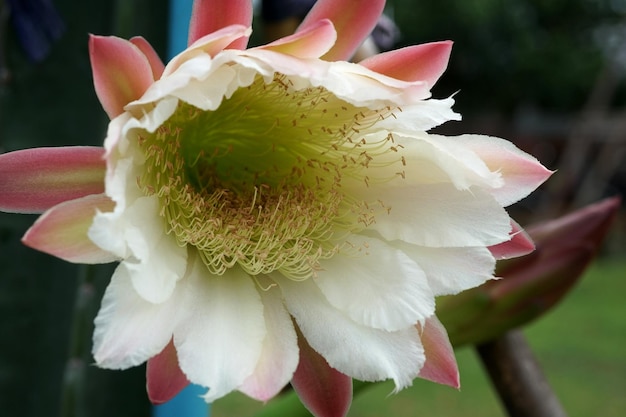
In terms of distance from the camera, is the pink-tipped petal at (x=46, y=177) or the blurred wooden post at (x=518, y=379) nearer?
the pink-tipped petal at (x=46, y=177)

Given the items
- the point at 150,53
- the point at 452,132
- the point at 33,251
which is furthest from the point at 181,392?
the point at 452,132

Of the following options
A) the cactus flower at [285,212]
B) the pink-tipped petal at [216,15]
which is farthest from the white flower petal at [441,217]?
the pink-tipped petal at [216,15]

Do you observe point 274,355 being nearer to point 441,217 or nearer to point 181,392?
point 441,217

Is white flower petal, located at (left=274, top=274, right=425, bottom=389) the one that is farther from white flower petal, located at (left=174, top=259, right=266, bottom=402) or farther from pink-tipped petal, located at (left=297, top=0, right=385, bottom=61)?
pink-tipped petal, located at (left=297, top=0, right=385, bottom=61)

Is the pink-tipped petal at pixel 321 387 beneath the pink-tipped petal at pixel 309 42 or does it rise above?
beneath

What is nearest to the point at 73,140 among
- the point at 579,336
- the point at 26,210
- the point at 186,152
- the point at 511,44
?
the point at 186,152

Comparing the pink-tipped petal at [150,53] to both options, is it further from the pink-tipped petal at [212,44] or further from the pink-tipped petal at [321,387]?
the pink-tipped petal at [321,387]

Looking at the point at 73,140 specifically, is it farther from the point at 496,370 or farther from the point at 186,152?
the point at 496,370


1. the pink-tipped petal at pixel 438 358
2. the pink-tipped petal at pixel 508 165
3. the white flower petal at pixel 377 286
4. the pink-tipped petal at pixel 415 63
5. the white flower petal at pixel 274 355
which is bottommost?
the white flower petal at pixel 274 355
